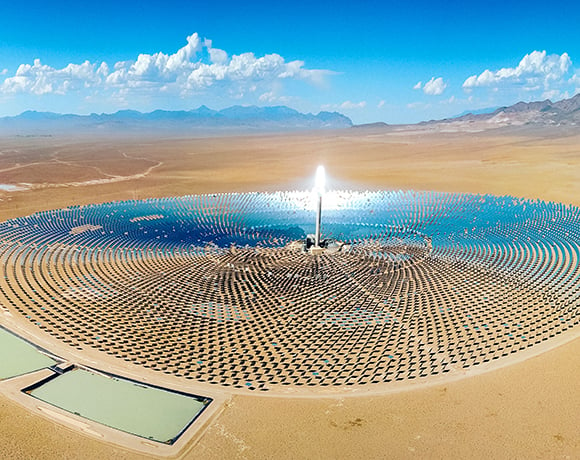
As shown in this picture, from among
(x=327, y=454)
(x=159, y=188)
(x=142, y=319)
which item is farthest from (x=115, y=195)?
(x=327, y=454)

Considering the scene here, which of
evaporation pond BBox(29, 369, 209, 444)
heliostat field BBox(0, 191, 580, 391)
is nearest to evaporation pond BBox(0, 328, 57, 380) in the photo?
heliostat field BBox(0, 191, 580, 391)

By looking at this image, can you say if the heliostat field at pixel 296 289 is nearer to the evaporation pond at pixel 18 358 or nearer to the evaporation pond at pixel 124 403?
the evaporation pond at pixel 18 358

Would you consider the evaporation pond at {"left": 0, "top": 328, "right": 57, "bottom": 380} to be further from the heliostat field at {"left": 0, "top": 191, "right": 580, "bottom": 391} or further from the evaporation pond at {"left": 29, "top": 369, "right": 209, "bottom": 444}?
the evaporation pond at {"left": 29, "top": 369, "right": 209, "bottom": 444}

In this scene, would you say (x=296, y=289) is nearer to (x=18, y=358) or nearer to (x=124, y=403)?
(x=124, y=403)

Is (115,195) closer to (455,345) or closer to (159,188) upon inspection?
(159,188)

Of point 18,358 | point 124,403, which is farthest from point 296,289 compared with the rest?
point 18,358

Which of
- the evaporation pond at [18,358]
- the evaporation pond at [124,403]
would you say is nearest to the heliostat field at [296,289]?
the evaporation pond at [18,358]
